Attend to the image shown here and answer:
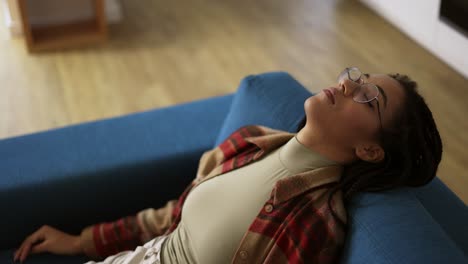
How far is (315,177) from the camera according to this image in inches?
54.6

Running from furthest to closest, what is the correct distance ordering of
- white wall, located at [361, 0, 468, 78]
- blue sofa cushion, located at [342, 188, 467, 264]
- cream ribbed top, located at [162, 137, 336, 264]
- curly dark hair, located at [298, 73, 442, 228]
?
white wall, located at [361, 0, 468, 78] → cream ribbed top, located at [162, 137, 336, 264] → curly dark hair, located at [298, 73, 442, 228] → blue sofa cushion, located at [342, 188, 467, 264]

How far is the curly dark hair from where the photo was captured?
4.29 feet

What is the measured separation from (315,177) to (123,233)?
2.02 ft

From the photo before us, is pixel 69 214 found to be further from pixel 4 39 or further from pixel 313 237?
pixel 4 39

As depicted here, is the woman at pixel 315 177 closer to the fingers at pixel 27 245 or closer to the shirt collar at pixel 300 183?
the shirt collar at pixel 300 183

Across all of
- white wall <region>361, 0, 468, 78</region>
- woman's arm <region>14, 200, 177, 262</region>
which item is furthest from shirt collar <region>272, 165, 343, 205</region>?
white wall <region>361, 0, 468, 78</region>

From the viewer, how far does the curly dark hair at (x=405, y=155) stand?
1308mm

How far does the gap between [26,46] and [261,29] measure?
1395 millimetres

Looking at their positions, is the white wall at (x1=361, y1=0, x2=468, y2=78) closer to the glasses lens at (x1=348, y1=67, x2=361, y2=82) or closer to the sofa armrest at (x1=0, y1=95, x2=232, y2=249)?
the sofa armrest at (x1=0, y1=95, x2=232, y2=249)

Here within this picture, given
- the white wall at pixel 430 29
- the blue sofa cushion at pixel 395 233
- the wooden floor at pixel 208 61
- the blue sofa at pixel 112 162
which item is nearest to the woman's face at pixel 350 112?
the blue sofa cushion at pixel 395 233

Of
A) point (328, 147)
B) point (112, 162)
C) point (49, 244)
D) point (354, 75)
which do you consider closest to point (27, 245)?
point (49, 244)

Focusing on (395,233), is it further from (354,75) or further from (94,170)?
(94,170)

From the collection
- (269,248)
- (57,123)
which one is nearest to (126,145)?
(269,248)

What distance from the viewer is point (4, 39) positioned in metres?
Result: 3.70
